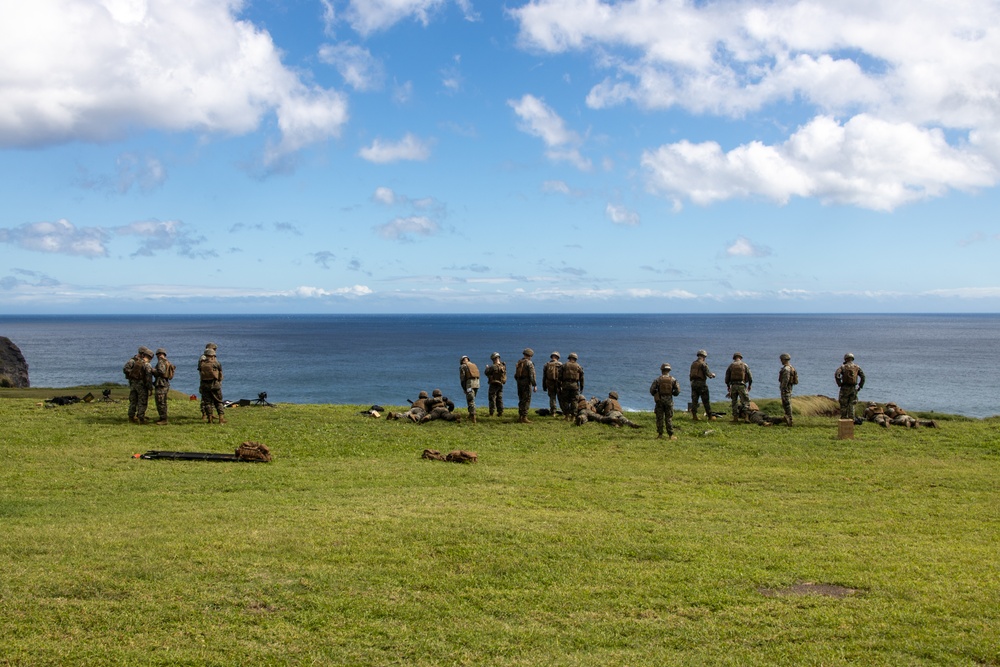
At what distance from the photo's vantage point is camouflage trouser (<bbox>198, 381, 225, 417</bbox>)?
2711 cm

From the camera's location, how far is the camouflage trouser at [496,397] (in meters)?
30.7

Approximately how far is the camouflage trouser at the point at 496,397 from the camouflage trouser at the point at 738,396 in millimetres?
8868

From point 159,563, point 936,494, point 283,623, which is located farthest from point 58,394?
point 936,494

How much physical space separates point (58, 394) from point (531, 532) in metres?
35.0

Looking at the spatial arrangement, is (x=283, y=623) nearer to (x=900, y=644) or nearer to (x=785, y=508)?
(x=900, y=644)

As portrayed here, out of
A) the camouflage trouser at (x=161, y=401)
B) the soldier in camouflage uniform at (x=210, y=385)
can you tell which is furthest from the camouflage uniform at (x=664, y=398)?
the camouflage trouser at (x=161, y=401)

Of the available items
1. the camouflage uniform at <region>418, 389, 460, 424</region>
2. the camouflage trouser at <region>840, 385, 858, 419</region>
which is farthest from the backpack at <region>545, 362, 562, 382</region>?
the camouflage trouser at <region>840, 385, 858, 419</region>

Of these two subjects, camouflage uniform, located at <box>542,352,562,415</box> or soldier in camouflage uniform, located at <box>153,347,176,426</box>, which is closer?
soldier in camouflage uniform, located at <box>153,347,176,426</box>

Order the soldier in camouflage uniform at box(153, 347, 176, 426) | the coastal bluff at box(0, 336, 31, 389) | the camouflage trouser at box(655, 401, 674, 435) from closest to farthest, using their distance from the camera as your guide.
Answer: the camouflage trouser at box(655, 401, 674, 435)
the soldier in camouflage uniform at box(153, 347, 176, 426)
the coastal bluff at box(0, 336, 31, 389)

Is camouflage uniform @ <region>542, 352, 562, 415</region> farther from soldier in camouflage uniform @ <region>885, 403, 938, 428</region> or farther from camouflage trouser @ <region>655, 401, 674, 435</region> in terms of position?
soldier in camouflage uniform @ <region>885, 403, 938, 428</region>

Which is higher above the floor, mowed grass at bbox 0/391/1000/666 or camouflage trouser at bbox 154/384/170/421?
camouflage trouser at bbox 154/384/170/421

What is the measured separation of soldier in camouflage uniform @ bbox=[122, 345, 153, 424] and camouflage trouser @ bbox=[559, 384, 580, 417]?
49.0ft

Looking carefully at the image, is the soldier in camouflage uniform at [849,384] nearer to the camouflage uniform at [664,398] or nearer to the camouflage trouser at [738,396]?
the camouflage trouser at [738,396]

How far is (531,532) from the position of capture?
43.3ft
